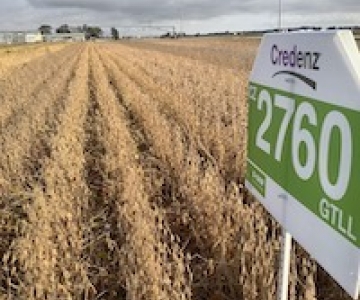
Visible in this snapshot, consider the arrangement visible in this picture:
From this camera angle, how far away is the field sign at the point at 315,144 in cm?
138

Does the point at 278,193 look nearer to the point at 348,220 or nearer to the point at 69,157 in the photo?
the point at 348,220

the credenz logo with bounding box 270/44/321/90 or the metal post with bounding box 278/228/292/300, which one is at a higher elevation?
the credenz logo with bounding box 270/44/321/90

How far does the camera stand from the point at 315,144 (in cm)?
158

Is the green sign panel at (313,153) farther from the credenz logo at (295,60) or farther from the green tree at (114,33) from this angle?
the green tree at (114,33)

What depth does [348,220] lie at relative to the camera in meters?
1.39

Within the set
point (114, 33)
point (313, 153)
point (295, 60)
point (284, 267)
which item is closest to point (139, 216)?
point (284, 267)

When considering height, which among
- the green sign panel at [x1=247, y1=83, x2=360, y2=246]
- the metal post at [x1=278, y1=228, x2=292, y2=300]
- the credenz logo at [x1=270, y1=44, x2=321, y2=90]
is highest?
the credenz logo at [x1=270, y1=44, x2=321, y2=90]

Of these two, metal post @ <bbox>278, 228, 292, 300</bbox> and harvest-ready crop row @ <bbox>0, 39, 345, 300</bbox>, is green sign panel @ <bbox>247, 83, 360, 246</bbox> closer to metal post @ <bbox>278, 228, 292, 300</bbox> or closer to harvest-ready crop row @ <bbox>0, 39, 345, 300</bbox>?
metal post @ <bbox>278, 228, 292, 300</bbox>

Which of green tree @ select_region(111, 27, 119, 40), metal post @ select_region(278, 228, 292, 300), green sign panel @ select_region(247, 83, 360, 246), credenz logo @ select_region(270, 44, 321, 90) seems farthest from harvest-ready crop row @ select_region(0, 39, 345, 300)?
green tree @ select_region(111, 27, 119, 40)

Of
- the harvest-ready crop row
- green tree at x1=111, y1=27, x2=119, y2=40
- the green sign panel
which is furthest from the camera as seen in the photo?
green tree at x1=111, y1=27, x2=119, y2=40

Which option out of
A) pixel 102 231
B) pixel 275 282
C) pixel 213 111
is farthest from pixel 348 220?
pixel 213 111

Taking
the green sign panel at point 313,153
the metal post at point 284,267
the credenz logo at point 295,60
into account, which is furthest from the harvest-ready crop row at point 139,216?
the credenz logo at point 295,60

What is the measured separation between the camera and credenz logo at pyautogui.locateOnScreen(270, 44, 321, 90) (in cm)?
164

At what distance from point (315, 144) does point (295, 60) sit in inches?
13.8
